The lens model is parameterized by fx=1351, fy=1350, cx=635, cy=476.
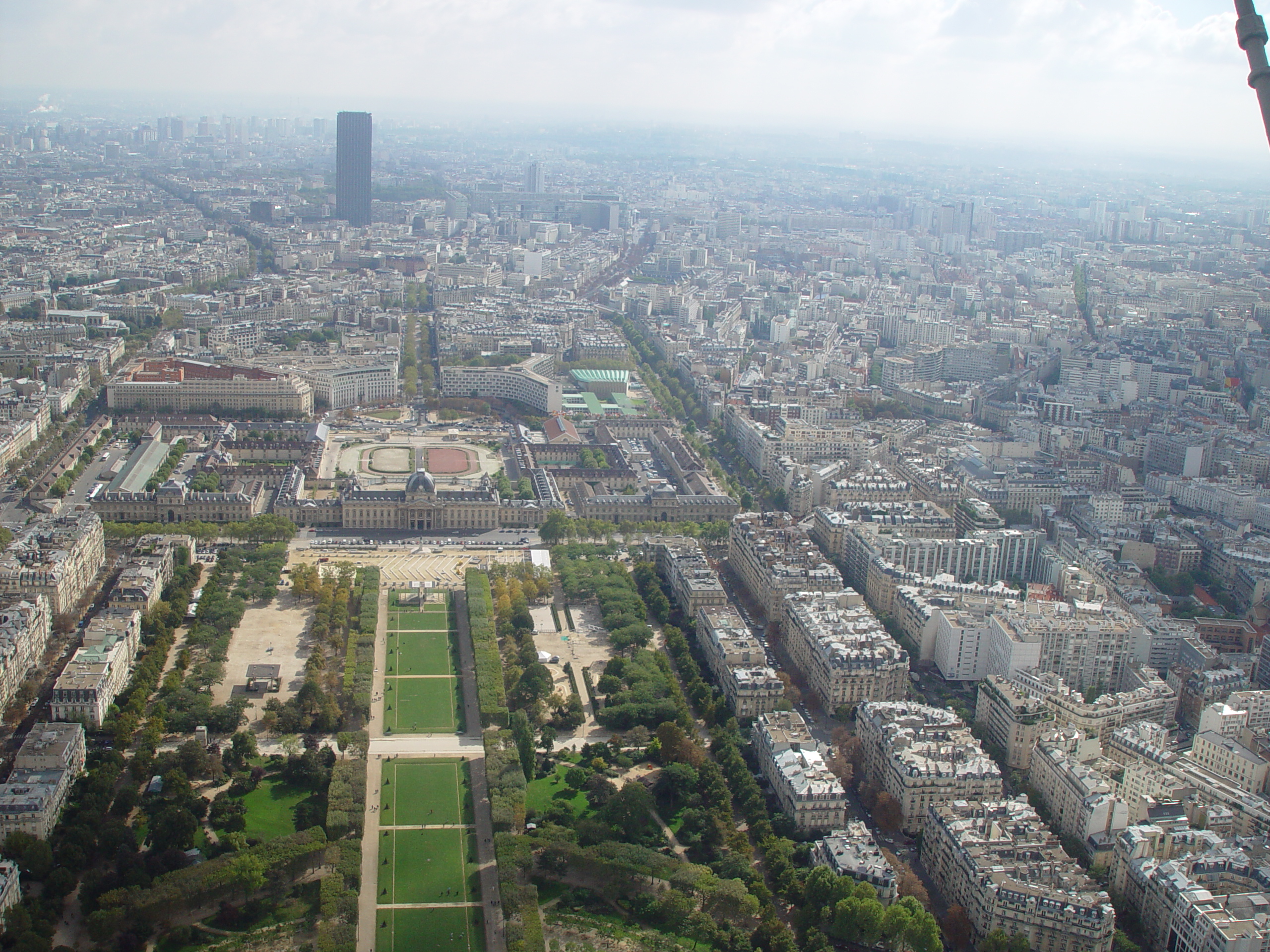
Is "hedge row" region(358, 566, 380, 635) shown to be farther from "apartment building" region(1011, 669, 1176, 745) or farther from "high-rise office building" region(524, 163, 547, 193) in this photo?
"high-rise office building" region(524, 163, 547, 193)

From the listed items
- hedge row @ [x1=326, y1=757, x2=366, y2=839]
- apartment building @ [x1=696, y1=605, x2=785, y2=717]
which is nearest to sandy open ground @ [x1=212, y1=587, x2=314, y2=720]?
hedge row @ [x1=326, y1=757, x2=366, y2=839]

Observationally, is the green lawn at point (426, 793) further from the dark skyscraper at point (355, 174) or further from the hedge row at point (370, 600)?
the dark skyscraper at point (355, 174)

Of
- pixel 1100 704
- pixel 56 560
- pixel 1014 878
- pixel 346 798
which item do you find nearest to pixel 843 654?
pixel 1100 704

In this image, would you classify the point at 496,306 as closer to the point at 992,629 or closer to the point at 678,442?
the point at 678,442

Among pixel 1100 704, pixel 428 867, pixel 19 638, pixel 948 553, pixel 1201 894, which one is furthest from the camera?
pixel 948 553

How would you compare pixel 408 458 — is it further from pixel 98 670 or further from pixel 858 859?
pixel 858 859
